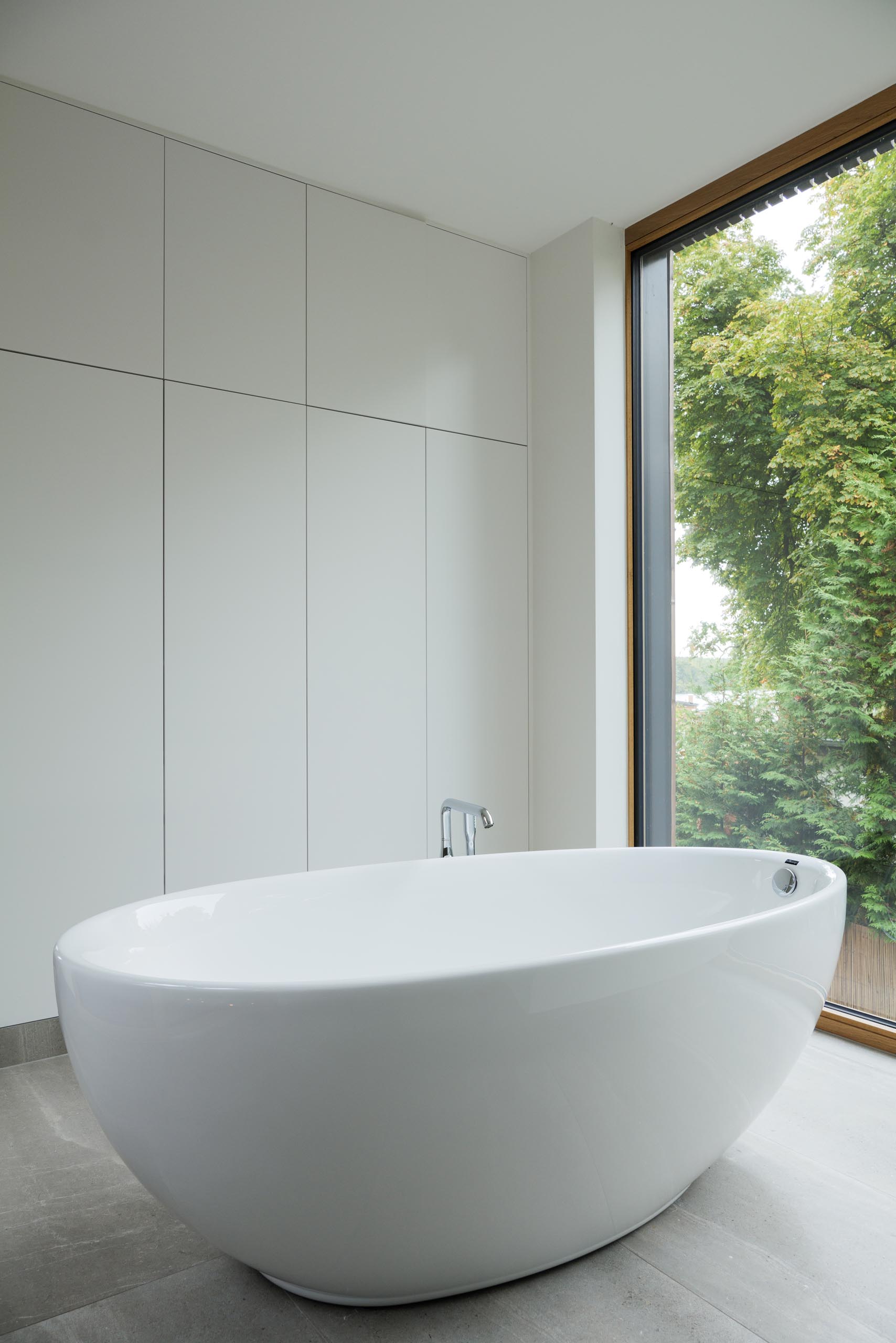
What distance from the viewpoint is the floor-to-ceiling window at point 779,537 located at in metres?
2.51

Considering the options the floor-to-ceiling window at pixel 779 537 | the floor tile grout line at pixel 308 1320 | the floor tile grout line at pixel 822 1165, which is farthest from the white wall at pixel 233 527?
the floor tile grout line at pixel 822 1165

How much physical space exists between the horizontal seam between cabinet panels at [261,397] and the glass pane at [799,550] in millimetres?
736

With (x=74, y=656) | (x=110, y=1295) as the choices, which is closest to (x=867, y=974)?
(x=110, y=1295)

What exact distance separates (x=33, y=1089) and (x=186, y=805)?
2.59 ft

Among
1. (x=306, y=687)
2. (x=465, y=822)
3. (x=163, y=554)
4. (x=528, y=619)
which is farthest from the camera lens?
(x=528, y=619)

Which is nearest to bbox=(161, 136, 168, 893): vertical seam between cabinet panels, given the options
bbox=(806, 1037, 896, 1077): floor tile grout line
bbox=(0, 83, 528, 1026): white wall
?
bbox=(0, 83, 528, 1026): white wall

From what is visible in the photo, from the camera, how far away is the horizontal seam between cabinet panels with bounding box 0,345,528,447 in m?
2.48

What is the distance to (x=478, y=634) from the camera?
3.29 meters

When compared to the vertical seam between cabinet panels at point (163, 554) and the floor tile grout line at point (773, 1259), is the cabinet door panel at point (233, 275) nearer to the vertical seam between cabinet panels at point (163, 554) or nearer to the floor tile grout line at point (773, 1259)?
the vertical seam between cabinet panels at point (163, 554)

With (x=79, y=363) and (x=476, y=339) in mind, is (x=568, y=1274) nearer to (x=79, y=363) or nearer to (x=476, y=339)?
(x=79, y=363)

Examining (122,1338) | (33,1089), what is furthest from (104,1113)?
(33,1089)

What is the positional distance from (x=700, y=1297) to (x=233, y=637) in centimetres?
197

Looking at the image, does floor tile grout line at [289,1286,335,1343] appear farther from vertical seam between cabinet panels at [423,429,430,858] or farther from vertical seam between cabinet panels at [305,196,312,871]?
→ vertical seam between cabinet panels at [423,429,430,858]

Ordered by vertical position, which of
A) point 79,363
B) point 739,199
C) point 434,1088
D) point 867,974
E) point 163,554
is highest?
point 739,199
